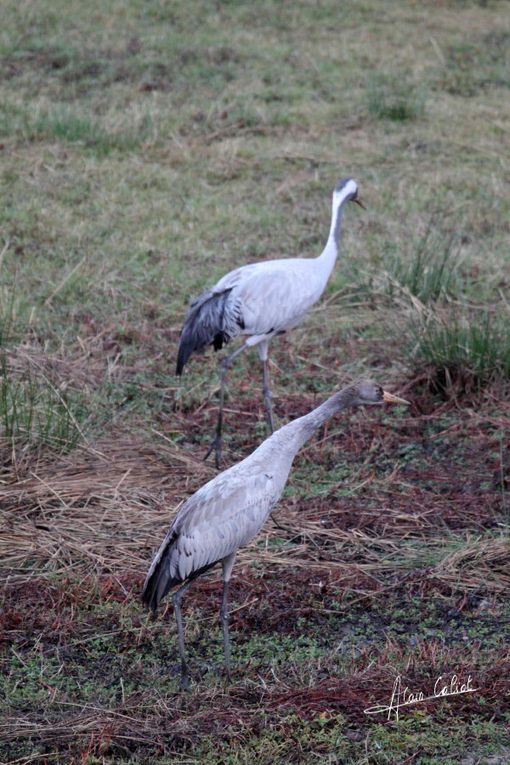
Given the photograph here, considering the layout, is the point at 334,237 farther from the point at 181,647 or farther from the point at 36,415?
the point at 181,647

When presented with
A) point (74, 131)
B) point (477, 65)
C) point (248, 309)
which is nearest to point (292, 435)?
point (248, 309)

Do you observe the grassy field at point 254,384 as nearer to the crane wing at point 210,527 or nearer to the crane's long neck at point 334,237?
the crane wing at point 210,527

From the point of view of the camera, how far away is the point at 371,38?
481 inches

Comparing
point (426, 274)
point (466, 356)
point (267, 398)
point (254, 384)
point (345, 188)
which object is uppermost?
point (345, 188)

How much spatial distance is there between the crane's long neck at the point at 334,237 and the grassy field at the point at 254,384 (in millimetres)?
583

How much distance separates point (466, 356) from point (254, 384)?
122cm

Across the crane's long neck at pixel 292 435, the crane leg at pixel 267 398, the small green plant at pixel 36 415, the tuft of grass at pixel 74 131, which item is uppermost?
the crane's long neck at pixel 292 435

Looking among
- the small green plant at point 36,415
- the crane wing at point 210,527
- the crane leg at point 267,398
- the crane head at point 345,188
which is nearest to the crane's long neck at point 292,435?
the crane wing at point 210,527

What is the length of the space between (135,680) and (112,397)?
2428 mm

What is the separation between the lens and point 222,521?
4008 mm

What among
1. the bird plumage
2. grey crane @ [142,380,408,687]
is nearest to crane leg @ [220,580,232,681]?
grey crane @ [142,380,408,687]

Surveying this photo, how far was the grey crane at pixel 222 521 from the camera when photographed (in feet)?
13.0

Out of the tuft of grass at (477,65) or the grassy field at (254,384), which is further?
the tuft of grass at (477,65)

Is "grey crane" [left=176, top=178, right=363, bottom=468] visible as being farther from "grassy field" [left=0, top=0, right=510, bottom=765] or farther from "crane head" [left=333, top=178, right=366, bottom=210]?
"crane head" [left=333, top=178, right=366, bottom=210]
